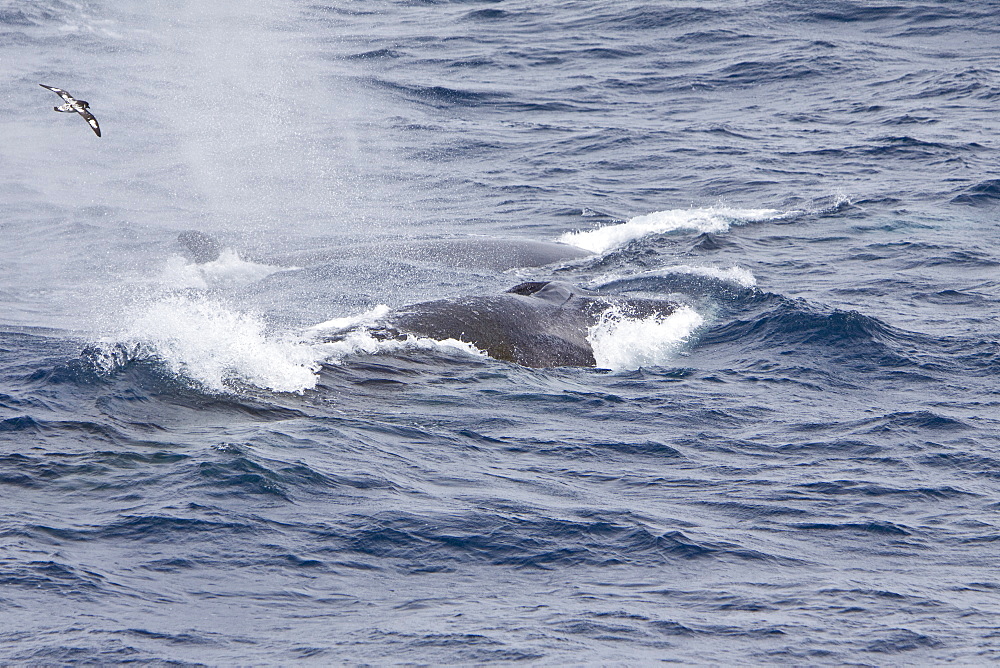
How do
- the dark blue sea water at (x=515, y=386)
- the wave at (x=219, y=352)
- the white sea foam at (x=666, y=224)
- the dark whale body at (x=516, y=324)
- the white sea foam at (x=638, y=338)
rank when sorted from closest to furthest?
1. the dark blue sea water at (x=515, y=386)
2. the wave at (x=219, y=352)
3. the dark whale body at (x=516, y=324)
4. the white sea foam at (x=638, y=338)
5. the white sea foam at (x=666, y=224)

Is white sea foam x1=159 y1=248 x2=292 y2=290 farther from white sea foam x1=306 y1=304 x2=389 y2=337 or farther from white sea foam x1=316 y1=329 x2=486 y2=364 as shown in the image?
white sea foam x1=316 y1=329 x2=486 y2=364

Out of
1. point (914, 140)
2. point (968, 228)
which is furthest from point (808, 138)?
point (968, 228)

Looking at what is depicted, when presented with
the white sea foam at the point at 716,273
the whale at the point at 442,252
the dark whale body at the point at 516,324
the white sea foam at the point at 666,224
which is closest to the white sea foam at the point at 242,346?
the dark whale body at the point at 516,324

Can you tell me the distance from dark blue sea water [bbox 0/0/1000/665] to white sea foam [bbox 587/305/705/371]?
55 millimetres

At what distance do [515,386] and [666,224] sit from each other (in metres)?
8.84

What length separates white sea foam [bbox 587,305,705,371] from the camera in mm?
14531

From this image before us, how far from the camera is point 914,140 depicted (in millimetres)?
26172

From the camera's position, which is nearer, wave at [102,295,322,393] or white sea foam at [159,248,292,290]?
wave at [102,295,322,393]

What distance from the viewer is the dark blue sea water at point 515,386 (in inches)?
345

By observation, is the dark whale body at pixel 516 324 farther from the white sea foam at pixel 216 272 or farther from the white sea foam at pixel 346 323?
the white sea foam at pixel 216 272

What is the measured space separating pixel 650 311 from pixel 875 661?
8038mm

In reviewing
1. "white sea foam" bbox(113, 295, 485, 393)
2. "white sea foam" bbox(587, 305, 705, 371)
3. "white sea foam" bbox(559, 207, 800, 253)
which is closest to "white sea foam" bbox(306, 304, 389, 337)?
"white sea foam" bbox(113, 295, 485, 393)

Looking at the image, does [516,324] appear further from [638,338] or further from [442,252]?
[442,252]

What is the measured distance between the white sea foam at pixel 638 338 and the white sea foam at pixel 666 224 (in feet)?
13.7
